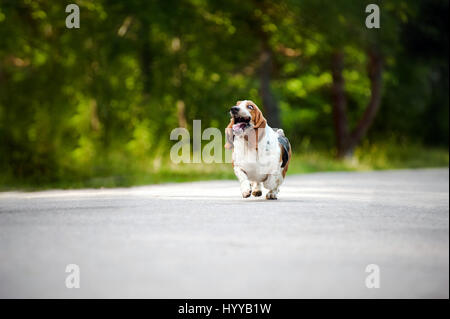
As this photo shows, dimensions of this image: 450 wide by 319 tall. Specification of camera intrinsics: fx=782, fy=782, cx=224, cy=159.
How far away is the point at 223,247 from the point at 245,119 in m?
3.49

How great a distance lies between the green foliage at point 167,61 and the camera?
2227cm

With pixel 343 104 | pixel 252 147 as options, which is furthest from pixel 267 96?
pixel 252 147

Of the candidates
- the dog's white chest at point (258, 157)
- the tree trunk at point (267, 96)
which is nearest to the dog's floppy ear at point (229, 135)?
the dog's white chest at point (258, 157)

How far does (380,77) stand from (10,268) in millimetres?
26083

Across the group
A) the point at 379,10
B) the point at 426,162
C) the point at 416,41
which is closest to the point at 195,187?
the point at 379,10

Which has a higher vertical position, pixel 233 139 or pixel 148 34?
pixel 148 34

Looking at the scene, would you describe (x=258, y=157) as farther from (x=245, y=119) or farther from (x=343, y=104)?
(x=343, y=104)

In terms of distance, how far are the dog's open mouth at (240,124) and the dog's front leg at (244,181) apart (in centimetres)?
63

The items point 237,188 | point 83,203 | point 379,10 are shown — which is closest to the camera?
point 83,203

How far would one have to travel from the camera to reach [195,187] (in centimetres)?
1600

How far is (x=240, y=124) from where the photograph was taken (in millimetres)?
10320

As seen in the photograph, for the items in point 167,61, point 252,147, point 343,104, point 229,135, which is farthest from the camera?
point 343,104

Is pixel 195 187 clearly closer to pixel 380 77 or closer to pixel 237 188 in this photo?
pixel 237 188

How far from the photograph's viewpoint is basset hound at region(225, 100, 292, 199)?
1035 cm
